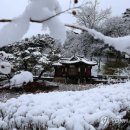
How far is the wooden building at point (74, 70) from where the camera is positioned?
3466 centimetres

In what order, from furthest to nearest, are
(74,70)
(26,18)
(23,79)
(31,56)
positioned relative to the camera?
(74,70) → (31,56) → (23,79) → (26,18)

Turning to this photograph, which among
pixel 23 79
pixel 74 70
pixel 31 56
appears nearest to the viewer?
pixel 23 79

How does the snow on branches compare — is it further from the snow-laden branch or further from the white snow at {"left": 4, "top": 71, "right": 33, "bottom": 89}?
the white snow at {"left": 4, "top": 71, "right": 33, "bottom": 89}

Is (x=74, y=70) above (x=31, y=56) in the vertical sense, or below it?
below

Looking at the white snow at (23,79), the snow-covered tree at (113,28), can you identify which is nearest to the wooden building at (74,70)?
the snow-covered tree at (113,28)

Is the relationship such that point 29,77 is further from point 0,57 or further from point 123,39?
point 123,39

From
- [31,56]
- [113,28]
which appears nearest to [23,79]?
[113,28]

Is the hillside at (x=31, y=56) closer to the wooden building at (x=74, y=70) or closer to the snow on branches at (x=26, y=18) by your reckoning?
the wooden building at (x=74, y=70)

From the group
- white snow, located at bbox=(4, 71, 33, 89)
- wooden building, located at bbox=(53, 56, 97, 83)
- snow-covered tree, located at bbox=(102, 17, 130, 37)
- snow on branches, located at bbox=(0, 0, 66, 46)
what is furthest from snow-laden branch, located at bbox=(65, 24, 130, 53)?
wooden building, located at bbox=(53, 56, 97, 83)

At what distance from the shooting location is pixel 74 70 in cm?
3506

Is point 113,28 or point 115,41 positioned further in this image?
point 113,28

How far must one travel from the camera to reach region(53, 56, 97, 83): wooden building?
3466 cm

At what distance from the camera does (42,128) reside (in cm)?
408

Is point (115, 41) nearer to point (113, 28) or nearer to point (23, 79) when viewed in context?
point (113, 28)
